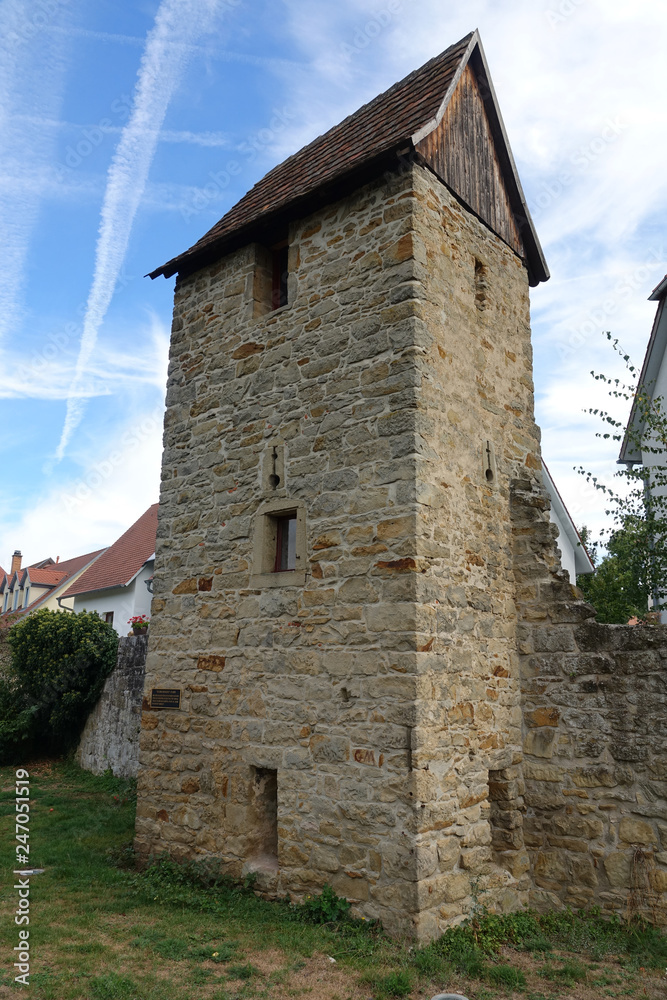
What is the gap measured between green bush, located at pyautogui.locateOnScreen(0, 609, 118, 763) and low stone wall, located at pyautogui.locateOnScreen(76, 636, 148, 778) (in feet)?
1.16

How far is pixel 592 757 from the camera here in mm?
5949

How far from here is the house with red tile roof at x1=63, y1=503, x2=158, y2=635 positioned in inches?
810

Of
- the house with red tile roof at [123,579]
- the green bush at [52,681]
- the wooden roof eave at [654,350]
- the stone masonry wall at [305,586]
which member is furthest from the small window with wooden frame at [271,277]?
the house with red tile roof at [123,579]

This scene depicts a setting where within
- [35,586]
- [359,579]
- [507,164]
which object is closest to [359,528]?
[359,579]

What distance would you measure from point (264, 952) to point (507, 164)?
26.1 feet

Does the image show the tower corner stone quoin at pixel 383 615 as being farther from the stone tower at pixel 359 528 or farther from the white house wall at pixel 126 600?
the white house wall at pixel 126 600

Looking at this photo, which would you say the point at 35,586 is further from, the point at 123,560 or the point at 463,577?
the point at 463,577

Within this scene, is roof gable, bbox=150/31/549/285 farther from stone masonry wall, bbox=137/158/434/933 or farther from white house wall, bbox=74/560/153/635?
white house wall, bbox=74/560/153/635

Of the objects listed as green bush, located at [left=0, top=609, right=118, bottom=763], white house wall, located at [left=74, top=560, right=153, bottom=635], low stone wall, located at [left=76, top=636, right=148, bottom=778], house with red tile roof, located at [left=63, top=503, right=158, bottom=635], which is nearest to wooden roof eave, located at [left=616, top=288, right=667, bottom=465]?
low stone wall, located at [left=76, top=636, right=148, bottom=778]

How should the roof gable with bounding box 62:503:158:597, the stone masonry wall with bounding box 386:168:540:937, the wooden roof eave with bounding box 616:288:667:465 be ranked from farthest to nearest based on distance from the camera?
the roof gable with bounding box 62:503:158:597, the wooden roof eave with bounding box 616:288:667:465, the stone masonry wall with bounding box 386:168:540:937

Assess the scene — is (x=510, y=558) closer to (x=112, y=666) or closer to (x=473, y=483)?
(x=473, y=483)

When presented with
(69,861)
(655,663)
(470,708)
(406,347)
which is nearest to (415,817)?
(470,708)

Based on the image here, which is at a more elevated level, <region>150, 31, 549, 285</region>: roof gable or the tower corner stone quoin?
<region>150, 31, 549, 285</region>: roof gable

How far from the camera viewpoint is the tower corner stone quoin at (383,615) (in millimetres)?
5371
